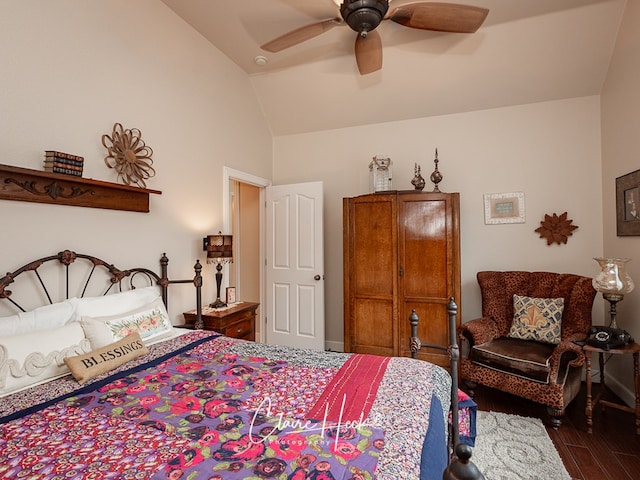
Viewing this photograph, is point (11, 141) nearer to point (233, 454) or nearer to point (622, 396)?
point (233, 454)

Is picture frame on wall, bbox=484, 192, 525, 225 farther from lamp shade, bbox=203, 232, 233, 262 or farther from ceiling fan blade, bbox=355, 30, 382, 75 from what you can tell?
lamp shade, bbox=203, 232, 233, 262

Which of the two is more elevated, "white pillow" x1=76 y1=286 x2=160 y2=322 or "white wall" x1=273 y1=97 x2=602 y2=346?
"white wall" x1=273 y1=97 x2=602 y2=346

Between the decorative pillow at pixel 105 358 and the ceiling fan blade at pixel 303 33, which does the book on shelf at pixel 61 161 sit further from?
the ceiling fan blade at pixel 303 33

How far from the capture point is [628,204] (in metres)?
2.74

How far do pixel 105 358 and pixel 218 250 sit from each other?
1.45m

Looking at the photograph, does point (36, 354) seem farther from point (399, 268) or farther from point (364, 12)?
point (399, 268)

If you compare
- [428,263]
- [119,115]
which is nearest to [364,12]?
[119,115]

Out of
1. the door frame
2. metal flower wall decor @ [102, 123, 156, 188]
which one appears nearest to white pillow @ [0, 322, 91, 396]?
metal flower wall decor @ [102, 123, 156, 188]

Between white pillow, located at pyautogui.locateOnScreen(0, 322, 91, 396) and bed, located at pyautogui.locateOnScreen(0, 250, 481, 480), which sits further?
white pillow, located at pyautogui.locateOnScreen(0, 322, 91, 396)

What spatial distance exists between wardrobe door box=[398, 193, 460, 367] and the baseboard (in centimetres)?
100

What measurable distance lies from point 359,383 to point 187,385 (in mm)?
756

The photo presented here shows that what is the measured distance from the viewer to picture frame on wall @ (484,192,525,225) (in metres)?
3.54

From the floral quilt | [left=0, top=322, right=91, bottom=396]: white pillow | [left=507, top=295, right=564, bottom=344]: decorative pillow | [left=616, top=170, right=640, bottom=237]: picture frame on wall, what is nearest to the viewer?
the floral quilt

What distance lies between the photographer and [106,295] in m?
2.10
